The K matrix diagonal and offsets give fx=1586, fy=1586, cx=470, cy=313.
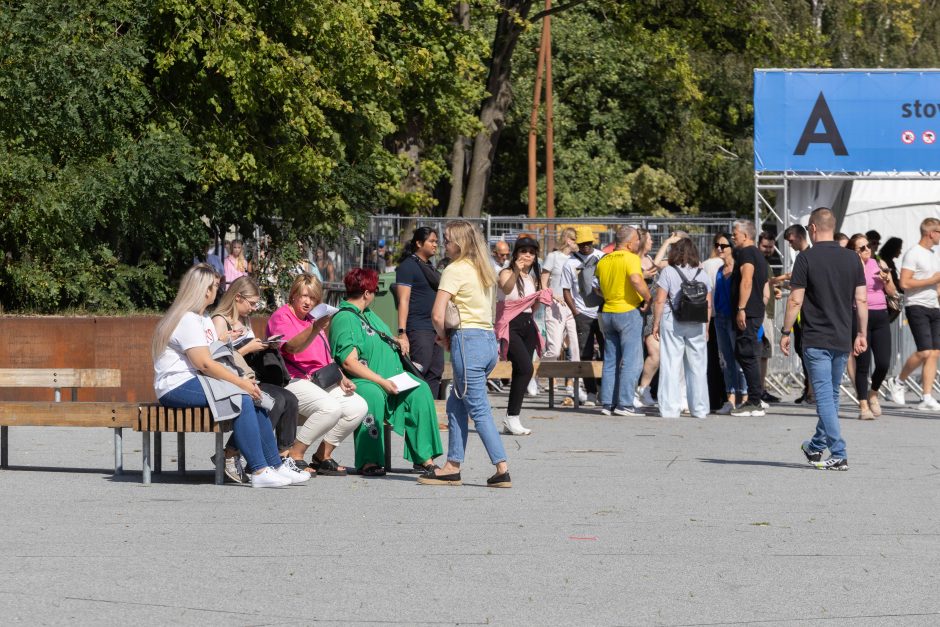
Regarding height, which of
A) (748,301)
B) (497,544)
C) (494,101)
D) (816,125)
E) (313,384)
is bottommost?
(497,544)

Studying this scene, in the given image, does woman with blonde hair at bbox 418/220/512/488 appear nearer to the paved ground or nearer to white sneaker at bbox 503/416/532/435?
the paved ground

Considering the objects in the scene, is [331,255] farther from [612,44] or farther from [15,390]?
[612,44]

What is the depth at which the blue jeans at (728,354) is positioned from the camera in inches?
602

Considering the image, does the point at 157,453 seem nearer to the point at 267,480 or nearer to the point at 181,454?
the point at 181,454

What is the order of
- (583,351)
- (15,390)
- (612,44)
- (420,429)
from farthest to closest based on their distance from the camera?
(612,44), (583,351), (15,390), (420,429)

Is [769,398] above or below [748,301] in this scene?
below

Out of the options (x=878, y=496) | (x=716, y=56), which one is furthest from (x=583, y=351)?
(x=716, y=56)

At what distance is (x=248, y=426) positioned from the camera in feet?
31.8

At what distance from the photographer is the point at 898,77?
2031 centimetres

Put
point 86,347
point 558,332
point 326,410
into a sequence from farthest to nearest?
1. point 558,332
2. point 86,347
3. point 326,410

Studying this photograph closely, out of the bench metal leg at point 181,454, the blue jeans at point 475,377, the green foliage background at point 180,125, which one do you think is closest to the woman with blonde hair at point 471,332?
the blue jeans at point 475,377

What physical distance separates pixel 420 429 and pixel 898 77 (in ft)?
40.2

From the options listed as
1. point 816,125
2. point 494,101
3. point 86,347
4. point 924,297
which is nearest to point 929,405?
point 924,297

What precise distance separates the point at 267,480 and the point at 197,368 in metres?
0.81
